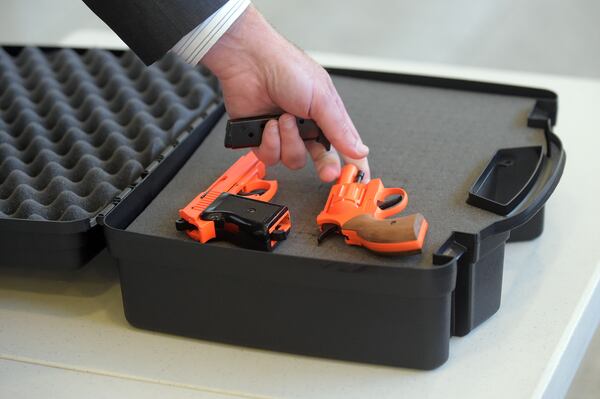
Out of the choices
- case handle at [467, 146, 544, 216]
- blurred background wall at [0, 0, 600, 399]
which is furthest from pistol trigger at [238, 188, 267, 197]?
blurred background wall at [0, 0, 600, 399]

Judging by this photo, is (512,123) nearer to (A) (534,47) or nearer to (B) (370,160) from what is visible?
(B) (370,160)

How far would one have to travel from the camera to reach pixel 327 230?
854 millimetres

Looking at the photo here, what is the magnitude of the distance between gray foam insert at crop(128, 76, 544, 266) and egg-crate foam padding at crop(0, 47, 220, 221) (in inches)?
2.7

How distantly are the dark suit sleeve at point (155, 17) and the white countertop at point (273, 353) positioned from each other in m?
0.29

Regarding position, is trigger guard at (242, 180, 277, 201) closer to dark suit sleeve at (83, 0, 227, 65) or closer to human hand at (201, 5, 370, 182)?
human hand at (201, 5, 370, 182)

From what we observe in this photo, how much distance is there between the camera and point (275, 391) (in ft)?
2.70

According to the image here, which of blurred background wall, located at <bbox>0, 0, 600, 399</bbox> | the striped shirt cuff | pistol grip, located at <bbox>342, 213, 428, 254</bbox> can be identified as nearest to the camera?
pistol grip, located at <bbox>342, 213, 428, 254</bbox>

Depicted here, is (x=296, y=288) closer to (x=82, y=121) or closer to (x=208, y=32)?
(x=208, y=32)

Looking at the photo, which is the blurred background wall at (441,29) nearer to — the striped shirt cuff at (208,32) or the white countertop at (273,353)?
the white countertop at (273,353)

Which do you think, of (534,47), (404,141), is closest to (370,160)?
(404,141)

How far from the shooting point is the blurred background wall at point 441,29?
2.63 meters

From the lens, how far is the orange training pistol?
0.83m

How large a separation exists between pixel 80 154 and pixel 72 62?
0.97 ft

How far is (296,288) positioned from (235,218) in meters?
0.09
